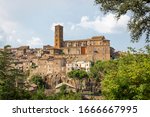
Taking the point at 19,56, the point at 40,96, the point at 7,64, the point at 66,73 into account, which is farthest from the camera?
the point at 19,56

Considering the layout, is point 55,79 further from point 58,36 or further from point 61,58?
point 58,36

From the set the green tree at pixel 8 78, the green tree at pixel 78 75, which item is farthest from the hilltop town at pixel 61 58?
the green tree at pixel 8 78

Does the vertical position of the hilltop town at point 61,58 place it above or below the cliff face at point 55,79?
above

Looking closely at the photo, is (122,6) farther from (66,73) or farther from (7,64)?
(66,73)

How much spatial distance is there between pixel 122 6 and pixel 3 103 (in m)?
7.30

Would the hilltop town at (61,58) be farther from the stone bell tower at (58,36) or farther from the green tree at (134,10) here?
the green tree at (134,10)

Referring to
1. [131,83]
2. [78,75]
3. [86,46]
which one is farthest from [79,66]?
[131,83]

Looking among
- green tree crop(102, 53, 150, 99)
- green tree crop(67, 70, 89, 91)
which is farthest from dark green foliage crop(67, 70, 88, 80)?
green tree crop(102, 53, 150, 99)

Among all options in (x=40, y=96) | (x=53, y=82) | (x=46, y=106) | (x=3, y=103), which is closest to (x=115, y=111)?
(x=46, y=106)

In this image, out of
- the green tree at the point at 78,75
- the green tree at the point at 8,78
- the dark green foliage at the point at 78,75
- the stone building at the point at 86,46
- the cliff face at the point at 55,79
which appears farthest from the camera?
the stone building at the point at 86,46

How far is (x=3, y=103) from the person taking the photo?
7047 mm

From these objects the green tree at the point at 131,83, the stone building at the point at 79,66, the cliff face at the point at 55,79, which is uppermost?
the stone building at the point at 79,66

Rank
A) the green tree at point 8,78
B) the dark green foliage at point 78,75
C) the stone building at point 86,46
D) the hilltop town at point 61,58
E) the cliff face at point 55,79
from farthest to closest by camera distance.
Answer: the stone building at point 86,46 → the hilltop town at point 61,58 → the cliff face at point 55,79 → the dark green foliage at point 78,75 → the green tree at point 8,78

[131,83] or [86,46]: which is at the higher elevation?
[86,46]
